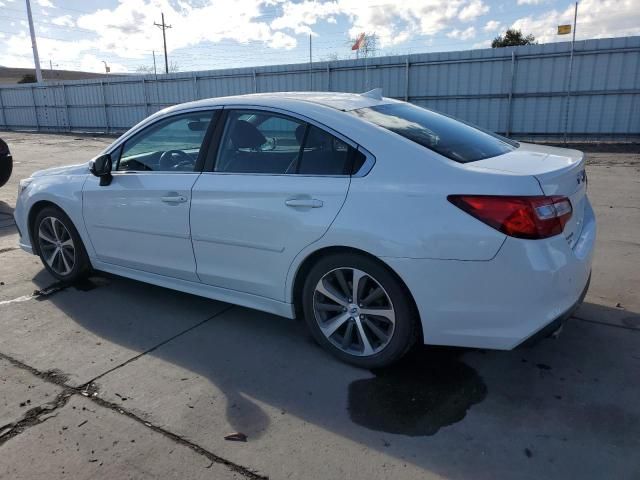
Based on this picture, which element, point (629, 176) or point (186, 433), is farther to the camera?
point (629, 176)

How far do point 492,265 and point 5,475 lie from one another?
249 cm

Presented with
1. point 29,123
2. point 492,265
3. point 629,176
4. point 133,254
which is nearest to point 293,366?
point 492,265

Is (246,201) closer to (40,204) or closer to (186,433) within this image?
(186,433)

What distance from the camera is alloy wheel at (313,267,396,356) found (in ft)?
9.96

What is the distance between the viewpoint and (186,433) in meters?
2.64

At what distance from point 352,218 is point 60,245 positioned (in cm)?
305

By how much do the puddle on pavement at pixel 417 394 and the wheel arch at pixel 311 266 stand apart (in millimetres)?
209

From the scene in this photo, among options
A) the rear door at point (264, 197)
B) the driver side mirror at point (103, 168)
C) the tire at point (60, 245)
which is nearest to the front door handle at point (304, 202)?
the rear door at point (264, 197)

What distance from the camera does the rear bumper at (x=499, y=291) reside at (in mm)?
2580

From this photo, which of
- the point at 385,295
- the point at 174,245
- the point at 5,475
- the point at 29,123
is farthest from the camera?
the point at 29,123

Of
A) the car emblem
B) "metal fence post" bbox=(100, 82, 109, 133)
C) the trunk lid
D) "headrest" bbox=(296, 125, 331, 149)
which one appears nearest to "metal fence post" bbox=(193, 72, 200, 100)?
"metal fence post" bbox=(100, 82, 109, 133)

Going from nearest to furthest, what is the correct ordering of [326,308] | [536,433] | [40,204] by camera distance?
[536,433], [326,308], [40,204]

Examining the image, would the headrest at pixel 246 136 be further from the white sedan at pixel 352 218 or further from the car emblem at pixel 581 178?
the car emblem at pixel 581 178

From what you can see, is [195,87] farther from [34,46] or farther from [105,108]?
[34,46]
